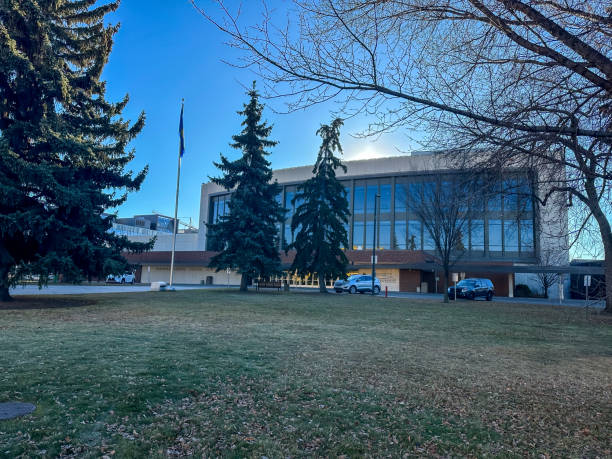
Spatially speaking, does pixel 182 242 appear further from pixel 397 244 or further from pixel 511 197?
pixel 511 197

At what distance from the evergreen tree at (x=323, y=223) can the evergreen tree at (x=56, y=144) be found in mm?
16546

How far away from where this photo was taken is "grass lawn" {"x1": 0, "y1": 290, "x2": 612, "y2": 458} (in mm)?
3820

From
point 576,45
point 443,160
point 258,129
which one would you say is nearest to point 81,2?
point 258,129

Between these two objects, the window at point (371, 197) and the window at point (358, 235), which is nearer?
the window at point (358, 235)

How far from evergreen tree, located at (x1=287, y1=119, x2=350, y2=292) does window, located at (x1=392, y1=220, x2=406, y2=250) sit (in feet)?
52.4

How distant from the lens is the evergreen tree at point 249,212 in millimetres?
29750

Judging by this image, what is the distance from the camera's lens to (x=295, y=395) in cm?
520

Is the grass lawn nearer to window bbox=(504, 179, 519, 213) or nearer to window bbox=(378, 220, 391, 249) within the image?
window bbox=(504, 179, 519, 213)

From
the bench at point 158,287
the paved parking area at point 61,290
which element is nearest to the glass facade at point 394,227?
the bench at point 158,287

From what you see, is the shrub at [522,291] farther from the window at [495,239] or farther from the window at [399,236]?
the window at [399,236]

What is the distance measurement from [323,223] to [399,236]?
1844cm

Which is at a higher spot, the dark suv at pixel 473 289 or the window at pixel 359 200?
the window at pixel 359 200

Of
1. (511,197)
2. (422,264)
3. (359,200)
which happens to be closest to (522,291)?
(422,264)

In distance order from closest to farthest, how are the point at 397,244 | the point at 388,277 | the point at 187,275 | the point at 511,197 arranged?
the point at 511,197, the point at 388,277, the point at 397,244, the point at 187,275
